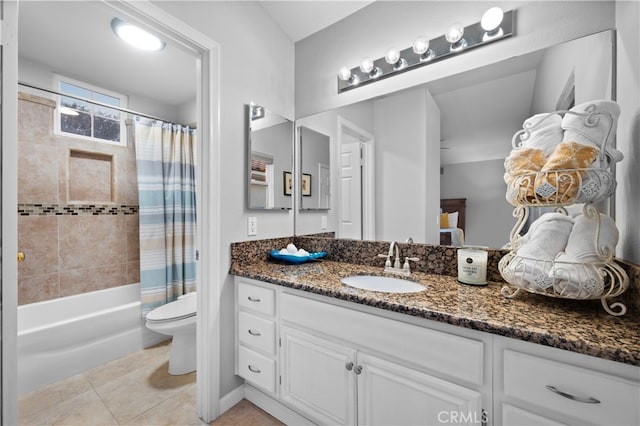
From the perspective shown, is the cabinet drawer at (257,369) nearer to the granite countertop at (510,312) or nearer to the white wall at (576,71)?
the granite countertop at (510,312)

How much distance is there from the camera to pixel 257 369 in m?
1.45

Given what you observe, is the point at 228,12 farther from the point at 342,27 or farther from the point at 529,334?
the point at 529,334

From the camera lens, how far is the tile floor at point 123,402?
57.4 inches

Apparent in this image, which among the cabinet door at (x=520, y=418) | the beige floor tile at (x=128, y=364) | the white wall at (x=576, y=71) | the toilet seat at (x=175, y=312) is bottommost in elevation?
the beige floor tile at (x=128, y=364)

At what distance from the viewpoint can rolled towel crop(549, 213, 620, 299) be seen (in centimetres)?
80

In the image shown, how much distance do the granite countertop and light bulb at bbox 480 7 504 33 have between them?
1154 millimetres

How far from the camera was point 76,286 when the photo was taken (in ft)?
7.88

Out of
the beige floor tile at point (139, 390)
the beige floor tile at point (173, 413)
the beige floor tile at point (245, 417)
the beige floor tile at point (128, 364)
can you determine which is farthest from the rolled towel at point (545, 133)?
the beige floor tile at point (128, 364)

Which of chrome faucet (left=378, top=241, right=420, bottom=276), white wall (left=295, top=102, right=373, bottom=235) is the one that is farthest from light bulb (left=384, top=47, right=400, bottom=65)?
chrome faucet (left=378, top=241, right=420, bottom=276)

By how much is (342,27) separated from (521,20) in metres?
1.01

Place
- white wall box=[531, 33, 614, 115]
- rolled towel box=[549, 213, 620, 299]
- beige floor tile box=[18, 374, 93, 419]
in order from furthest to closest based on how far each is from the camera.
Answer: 1. beige floor tile box=[18, 374, 93, 419]
2. white wall box=[531, 33, 614, 115]
3. rolled towel box=[549, 213, 620, 299]

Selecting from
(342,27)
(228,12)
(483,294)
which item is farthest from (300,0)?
(483,294)

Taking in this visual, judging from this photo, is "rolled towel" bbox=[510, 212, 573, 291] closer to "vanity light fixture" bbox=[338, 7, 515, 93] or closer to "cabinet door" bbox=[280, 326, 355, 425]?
"cabinet door" bbox=[280, 326, 355, 425]

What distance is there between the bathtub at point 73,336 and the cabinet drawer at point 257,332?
132 centimetres
